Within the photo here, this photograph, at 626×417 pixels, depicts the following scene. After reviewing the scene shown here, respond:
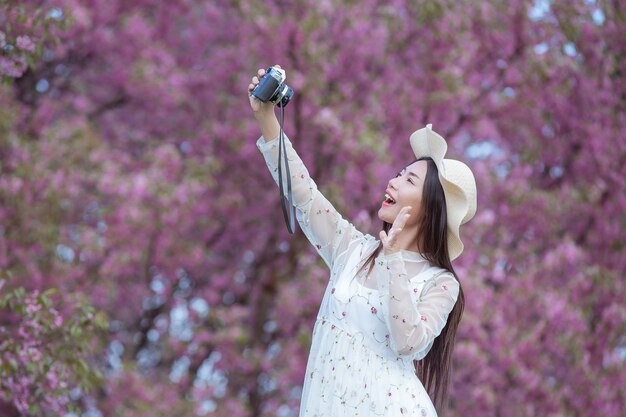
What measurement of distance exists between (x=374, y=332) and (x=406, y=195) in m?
0.41

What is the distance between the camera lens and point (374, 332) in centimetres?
282

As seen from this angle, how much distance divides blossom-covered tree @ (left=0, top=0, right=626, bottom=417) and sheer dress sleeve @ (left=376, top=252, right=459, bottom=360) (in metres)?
3.46

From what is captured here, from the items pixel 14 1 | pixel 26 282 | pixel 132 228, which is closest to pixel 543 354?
pixel 132 228

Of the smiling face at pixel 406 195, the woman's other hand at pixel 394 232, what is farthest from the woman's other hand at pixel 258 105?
the woman's other hand at pixel 394 232

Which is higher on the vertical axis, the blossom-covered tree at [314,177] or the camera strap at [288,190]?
the blossom-covered tree at [314,177]

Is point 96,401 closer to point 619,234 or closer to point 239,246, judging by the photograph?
point 239,246

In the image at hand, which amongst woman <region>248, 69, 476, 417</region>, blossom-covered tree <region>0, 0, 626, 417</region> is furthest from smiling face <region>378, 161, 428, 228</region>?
blossom-covered tree <region>0, 0, 626, 417</region>

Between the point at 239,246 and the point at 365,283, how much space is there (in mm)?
5514

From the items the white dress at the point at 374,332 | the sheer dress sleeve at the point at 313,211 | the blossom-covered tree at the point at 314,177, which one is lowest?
the white dress at the point at 374,332

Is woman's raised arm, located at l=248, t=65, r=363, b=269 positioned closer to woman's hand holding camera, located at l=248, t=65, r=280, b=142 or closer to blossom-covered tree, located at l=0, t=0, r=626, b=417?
woman's hand holding camera, located at l=248, t=65, r=280, b=142

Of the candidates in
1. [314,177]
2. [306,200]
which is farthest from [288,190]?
[314,177]

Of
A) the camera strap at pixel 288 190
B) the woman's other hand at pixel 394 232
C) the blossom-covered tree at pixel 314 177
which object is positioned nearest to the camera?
the woman's other hand at pixel 394 232

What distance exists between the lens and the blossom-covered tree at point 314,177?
6508mm

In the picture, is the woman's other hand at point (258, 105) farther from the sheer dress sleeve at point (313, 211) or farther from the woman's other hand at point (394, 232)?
the woman's other hand at point (394, 232)
